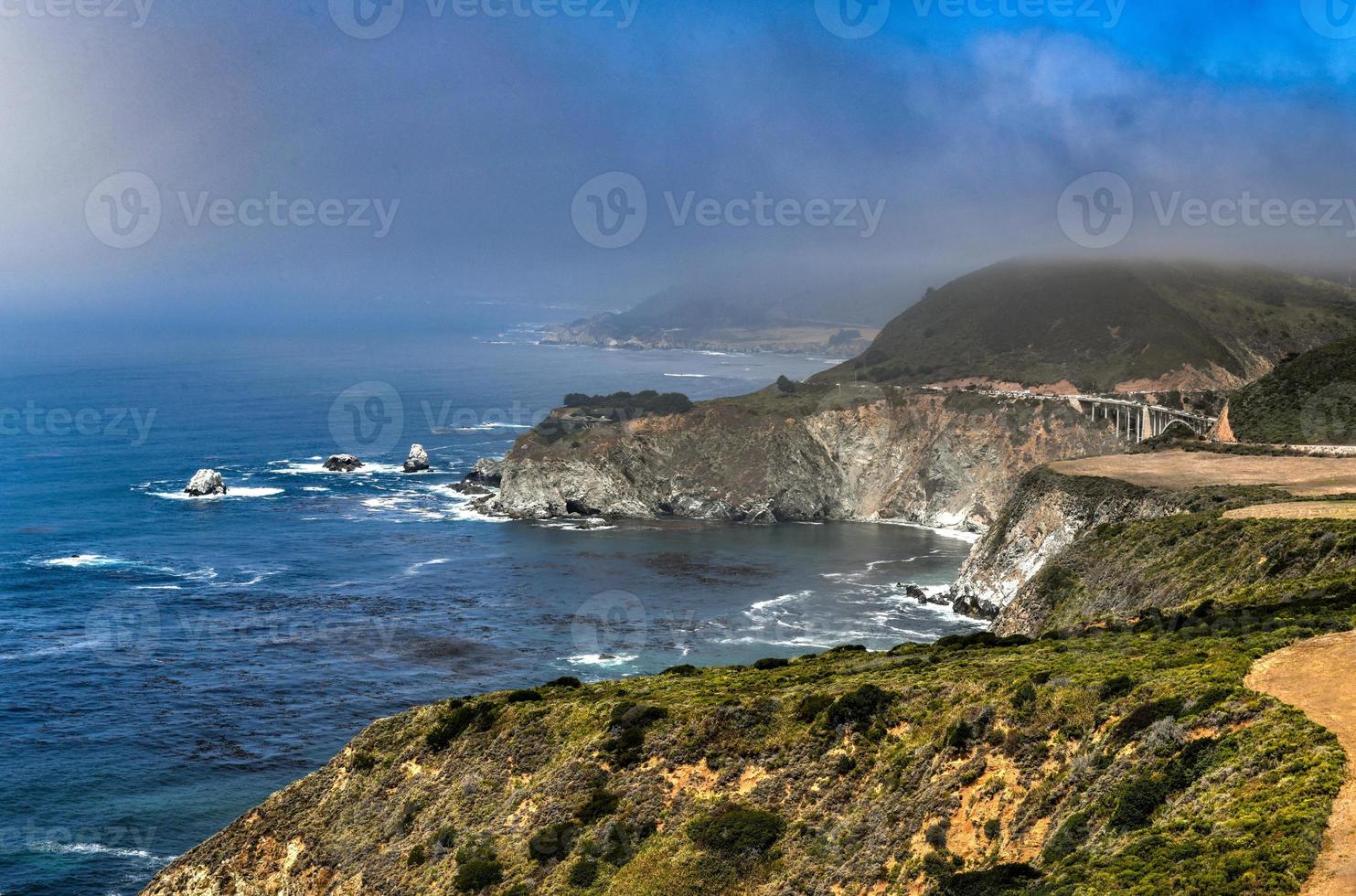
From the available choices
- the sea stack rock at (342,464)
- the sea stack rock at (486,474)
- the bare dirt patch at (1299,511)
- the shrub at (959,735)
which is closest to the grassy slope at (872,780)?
the shrub at (959,735)

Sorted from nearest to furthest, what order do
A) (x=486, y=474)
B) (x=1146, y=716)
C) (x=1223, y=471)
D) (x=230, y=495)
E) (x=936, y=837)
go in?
(x=1146, y=716) → (x=936, y=837) → (x=1223, y=471) → (x=230, y=495) → (x=486, y=474)

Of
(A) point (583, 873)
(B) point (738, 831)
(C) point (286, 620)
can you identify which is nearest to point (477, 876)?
(A) point (583, 873)

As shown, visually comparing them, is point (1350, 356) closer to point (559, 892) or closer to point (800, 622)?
point (800, 622)

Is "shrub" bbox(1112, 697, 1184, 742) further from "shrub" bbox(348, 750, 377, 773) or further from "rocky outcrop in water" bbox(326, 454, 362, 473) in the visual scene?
"rocky outcrop in water" bbox(326, 454, 362, 473)

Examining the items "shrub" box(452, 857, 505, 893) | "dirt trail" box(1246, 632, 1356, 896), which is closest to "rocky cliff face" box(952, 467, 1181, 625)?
"dirt trail" box(1246, 632, 1356, 896)

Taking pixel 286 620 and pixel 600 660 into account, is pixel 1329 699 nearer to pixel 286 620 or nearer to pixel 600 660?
pixel 600 660
